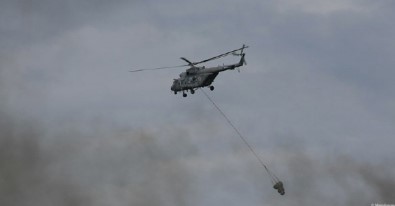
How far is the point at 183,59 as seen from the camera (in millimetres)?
119312

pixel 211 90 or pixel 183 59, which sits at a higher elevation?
pixel 183 59

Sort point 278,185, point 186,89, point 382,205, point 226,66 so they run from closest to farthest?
point 278,185 → point 226,66 → point 186,89 → point 382,205

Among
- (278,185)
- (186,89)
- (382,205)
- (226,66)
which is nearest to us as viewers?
(278,185)

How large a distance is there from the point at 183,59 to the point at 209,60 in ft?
23.8

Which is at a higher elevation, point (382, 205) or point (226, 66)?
point (226, 66)

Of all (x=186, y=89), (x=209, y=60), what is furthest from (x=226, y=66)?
(x=186, y=89)

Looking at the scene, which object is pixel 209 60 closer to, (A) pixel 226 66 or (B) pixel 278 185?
(A) pixel 226 66

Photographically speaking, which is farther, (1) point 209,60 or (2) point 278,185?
(1) point 209,60

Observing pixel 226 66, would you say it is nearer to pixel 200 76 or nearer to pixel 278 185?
pixel 200 76

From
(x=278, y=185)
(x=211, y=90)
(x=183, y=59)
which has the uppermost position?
(x=183, y=59)

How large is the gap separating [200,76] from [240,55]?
10.1 meters

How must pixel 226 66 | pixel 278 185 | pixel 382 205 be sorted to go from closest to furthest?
pixel 278 185 < pixel 226 66 < pixel 382 205

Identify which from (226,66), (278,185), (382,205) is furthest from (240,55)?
(382,205)

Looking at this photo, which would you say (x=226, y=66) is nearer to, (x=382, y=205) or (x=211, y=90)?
(x=211, y=90)
